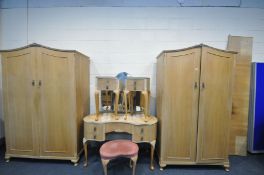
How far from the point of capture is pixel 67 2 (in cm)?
281

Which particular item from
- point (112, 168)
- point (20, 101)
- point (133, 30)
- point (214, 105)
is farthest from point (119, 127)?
point (133, 30)

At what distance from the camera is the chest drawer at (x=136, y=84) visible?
2.32 metres

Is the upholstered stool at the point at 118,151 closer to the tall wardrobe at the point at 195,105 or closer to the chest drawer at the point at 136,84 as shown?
the tall wardrobe at the point at 195,105

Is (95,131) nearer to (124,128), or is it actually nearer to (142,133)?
(124,128)

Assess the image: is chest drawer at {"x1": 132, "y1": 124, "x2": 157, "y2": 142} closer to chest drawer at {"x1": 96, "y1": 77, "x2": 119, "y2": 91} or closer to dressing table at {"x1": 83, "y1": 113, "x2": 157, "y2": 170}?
dressing table at {"x1": 83, "y1": 113, "x2": 157, "y2": 170}

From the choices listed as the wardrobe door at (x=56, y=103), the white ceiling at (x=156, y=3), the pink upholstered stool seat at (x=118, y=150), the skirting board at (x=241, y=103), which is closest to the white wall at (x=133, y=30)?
the white ceiling at (x=156, y=3)

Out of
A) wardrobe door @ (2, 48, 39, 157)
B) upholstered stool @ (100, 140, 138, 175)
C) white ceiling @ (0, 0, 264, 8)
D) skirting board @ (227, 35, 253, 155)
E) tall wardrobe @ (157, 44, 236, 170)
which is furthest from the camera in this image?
white ceiling @ (0, 0, 264, 8)

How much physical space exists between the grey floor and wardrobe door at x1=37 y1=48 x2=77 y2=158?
0.60ft

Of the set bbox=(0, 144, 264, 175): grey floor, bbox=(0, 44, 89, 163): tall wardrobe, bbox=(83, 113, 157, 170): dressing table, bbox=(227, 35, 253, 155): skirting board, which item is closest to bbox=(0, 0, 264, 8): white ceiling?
bbox=(227, 35, 253, 155): skirting board

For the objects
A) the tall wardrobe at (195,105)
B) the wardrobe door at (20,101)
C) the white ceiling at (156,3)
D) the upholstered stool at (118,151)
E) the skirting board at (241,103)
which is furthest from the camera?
the white ceiling at (156,3)

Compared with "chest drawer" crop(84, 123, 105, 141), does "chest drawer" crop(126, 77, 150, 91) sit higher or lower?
higher

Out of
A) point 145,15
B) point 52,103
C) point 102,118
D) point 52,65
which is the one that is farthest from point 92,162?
point 145,15

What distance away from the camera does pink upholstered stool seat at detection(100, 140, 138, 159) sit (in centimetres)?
191

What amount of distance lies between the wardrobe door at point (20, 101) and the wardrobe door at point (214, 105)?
2354mm
